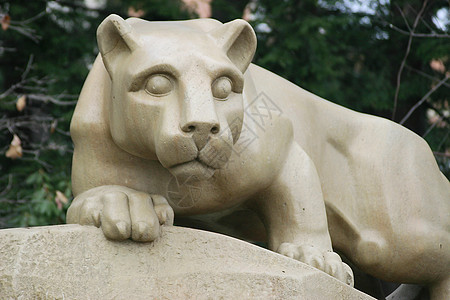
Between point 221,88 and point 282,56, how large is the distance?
3.03 meters

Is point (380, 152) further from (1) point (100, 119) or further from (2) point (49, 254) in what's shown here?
(2) point (49, 254)

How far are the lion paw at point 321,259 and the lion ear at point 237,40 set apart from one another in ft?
2.27

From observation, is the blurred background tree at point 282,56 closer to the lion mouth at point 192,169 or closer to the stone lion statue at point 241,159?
the stone lion statue at point 241,159

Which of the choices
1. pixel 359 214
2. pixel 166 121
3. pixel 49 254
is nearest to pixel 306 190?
pixel 359 214

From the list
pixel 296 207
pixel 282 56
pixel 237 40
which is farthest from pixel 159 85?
pixel 282 56

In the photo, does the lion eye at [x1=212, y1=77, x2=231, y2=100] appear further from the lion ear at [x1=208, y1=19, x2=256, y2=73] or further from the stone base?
the stone base

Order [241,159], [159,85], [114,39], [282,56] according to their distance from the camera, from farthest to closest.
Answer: [282,56] < [241,159] < [114,39] < [159,85]

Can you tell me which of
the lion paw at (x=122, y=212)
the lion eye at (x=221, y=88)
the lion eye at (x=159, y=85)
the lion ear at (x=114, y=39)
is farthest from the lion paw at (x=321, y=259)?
the lion ear at (x=114, y=39)

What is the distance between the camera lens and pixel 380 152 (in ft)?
12.6

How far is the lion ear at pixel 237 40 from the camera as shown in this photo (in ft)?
10.5

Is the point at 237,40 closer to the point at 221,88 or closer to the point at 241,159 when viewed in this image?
the point at 221,88

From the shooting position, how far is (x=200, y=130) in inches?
113

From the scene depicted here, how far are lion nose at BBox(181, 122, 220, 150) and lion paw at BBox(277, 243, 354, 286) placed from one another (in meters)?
0.70

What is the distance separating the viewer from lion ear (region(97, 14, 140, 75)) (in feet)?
10.2
